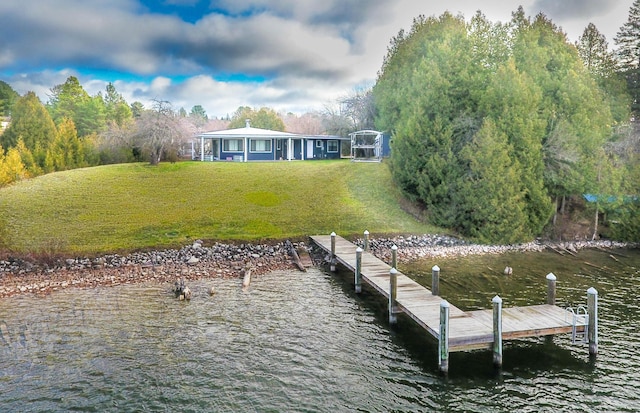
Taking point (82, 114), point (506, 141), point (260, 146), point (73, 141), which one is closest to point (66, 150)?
point (73, 141)

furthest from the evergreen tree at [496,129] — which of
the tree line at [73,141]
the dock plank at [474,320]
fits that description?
the tree line at [73,141]

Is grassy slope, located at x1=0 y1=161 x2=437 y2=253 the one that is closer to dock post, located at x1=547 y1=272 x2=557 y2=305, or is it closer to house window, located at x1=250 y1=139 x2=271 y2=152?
house window, located at x1=250 y1=139 x2=271 y2=152

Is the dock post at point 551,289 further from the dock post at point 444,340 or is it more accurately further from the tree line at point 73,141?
the tree line at point 73,141

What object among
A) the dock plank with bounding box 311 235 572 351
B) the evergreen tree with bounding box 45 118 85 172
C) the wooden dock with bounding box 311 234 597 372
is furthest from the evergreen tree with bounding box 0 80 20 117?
the wooden dock with bounding box 311 234 597 372

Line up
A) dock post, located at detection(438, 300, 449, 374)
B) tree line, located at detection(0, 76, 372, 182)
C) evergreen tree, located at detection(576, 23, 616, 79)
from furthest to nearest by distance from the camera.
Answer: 1. evergreen tree, located at detection(576, 23, 616, 79)
2. tree line, located at detection(0, 76, 372, 182)
3. dock post, located at detection(438, 300, 449, 374)

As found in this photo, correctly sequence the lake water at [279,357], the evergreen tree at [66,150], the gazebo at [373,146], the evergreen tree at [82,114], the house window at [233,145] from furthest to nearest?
the evergreen tree at [82,114]
the house window at [233,145]
the gazebo at [373,146]
the evergreen tree at [66,150]
the lake water at [279,357]

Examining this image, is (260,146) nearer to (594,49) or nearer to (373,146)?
(373,146)
